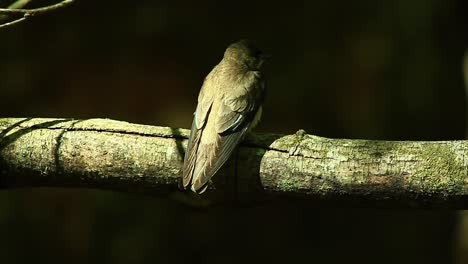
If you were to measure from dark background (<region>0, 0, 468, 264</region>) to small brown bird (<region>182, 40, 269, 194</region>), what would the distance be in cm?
173

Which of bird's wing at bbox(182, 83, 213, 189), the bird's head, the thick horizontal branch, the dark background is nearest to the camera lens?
the thick horizontal branch

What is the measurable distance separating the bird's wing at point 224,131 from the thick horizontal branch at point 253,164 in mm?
67

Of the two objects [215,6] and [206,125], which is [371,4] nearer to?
[215,6]

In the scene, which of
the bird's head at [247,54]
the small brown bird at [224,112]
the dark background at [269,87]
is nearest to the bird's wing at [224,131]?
the small brown bird at [224,112]

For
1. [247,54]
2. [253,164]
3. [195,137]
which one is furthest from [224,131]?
[247,54]

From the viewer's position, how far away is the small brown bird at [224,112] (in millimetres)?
3496

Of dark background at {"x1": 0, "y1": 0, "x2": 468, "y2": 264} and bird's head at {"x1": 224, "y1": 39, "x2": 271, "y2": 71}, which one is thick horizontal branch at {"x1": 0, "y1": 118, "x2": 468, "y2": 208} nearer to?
bird's head at {"x1": 224, "y1": 39, "x2": 271, "y2": 71}

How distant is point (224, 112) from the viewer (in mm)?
4086

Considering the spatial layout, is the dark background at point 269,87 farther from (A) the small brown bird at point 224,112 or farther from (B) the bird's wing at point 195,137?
(B) the bird's wing at point 195,137

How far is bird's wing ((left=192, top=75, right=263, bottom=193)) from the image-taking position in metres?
3.46

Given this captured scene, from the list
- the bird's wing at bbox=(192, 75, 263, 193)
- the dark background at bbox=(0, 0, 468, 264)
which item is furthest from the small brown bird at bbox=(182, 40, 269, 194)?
the dark background at bbox=(0, 0, 468, 264)

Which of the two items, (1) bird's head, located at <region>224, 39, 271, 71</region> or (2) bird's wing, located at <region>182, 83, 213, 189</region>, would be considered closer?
(2) bird's wing, located at <region>182, 83, 213, 189</region>

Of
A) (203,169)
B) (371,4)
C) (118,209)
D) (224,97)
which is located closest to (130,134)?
(203,169)

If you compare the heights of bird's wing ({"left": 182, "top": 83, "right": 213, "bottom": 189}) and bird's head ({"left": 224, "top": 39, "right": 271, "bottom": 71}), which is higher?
bird's head ({"left": 224, "top": 39, "right": 271, "bottom": 71})
